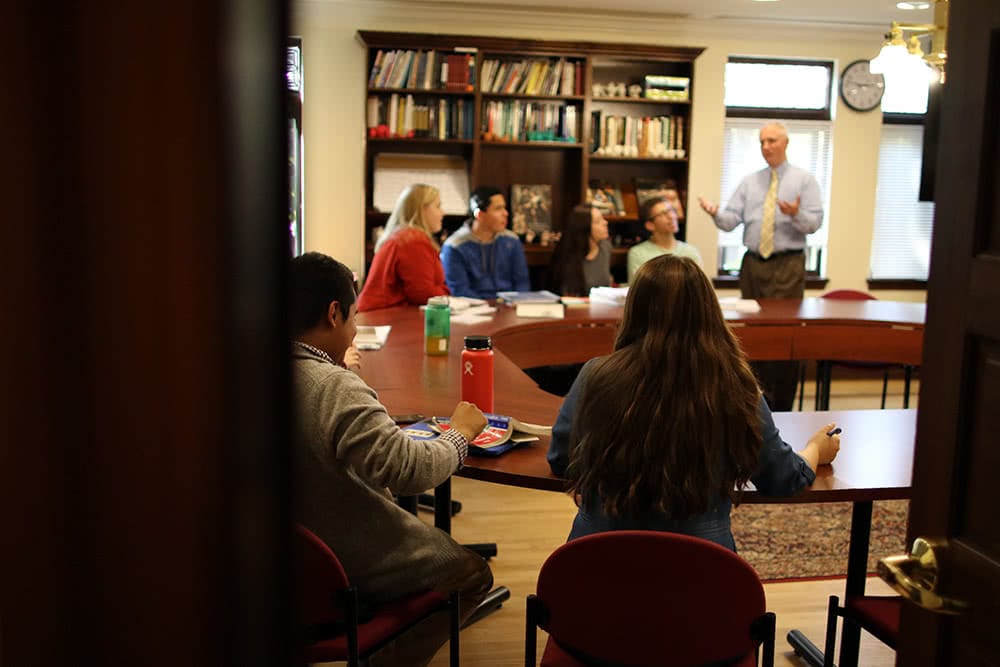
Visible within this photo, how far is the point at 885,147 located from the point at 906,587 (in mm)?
6866

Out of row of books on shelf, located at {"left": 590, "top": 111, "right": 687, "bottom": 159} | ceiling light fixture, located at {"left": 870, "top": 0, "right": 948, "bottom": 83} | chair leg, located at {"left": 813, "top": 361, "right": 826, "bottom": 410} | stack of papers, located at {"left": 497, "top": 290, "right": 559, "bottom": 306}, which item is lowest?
chair leg, located at {"left": 813, "top": 361, "right": 826, "bottom": 410}

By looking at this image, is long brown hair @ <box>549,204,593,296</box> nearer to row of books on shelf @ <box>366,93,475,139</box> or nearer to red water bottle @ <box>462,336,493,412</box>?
row of books on shelf @ <box>366,93,475,139</box>

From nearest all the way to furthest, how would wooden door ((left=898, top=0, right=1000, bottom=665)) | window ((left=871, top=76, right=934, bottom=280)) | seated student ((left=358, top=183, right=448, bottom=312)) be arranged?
wooden door ((left=898, top=0, right=1000, bottom=665)), seated student ((left=358, top=183, right=448, bottom=312)), window ((left=871, top=76, right=934, bottom=280))

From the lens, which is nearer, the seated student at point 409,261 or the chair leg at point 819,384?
the seated student at point 409,261

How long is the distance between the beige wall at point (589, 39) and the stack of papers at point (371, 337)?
2.94 m

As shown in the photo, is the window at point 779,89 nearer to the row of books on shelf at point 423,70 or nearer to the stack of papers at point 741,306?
the row of books on shelf at point 423,70

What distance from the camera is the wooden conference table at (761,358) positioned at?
1.95 metres

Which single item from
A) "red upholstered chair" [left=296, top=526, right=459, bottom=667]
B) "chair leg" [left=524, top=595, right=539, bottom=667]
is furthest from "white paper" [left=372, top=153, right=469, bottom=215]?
"chair leg" [left=524, top=595, right=539, bottom=667]

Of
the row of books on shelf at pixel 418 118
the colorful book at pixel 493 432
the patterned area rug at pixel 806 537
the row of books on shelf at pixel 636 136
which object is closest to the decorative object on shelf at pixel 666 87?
the row of books on shelf at pixel 636 136

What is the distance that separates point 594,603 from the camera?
150 centimetres

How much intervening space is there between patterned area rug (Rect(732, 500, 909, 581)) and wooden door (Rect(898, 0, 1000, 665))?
7.34 feet

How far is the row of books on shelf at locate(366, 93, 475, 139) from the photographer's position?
6.11 meters

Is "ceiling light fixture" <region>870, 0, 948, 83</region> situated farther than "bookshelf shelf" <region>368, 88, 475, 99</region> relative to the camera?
No

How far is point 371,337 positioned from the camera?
3.36 m
